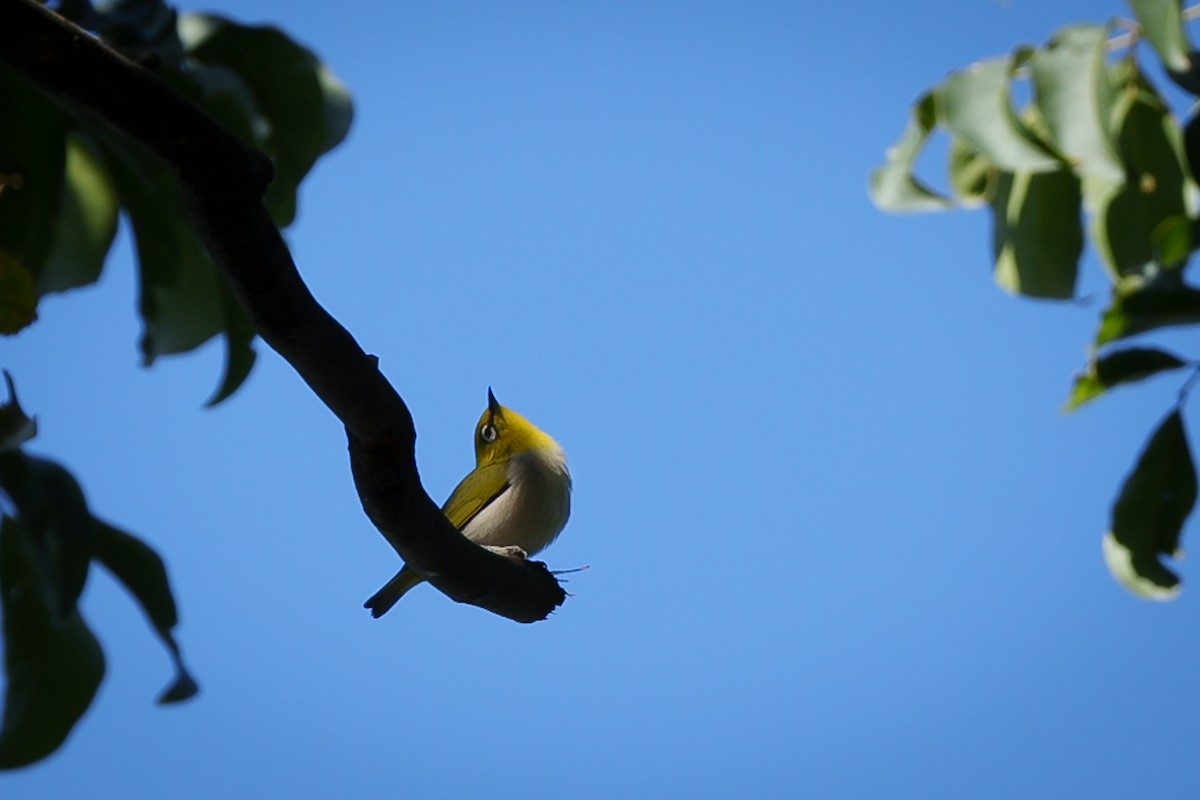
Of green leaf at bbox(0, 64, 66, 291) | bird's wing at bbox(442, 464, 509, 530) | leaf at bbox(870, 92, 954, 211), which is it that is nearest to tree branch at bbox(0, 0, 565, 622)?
green leaf at bbox(0, 64, 66, 291)

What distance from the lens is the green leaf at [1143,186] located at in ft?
6.96

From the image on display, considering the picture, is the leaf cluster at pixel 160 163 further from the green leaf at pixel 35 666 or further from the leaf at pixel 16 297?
Answer: the green leaf at pixel 35 666

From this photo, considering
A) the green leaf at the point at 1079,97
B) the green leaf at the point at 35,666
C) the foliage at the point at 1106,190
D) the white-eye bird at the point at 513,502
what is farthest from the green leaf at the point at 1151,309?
the white-eye bird at the point at 513,502

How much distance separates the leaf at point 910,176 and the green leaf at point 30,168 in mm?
1505

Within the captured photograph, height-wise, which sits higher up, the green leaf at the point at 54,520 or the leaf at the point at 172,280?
the leaf at the point at 172,280

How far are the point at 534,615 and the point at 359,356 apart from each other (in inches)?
59.2

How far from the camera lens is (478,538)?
17.9ft

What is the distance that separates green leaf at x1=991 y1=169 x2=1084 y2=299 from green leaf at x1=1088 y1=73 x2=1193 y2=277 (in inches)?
2.5

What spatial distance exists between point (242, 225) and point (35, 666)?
26.4 inches

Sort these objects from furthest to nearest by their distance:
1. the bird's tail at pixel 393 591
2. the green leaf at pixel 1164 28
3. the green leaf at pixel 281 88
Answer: the bird's tail at pixel 393 591
the green leaf at pixel 281 88
the green leaf at pixel 1164 28

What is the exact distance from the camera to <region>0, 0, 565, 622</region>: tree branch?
150cm

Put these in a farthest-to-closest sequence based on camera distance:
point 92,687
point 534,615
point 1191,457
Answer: point 534,615
point 1191,457
point 92,687

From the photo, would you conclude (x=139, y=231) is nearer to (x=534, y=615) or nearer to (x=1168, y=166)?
(x=534, y=615)

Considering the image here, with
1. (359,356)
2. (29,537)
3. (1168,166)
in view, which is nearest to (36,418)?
(29,537)
